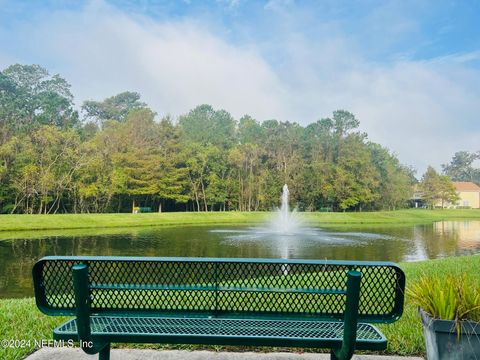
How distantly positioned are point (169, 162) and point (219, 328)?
40.6 meters

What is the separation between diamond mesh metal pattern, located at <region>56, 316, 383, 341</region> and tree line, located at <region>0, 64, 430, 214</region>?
33334 millimetres

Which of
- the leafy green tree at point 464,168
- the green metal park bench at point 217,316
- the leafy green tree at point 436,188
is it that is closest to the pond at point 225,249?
the green metal park bench at point 217,316

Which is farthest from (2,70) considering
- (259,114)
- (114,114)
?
(259,114)

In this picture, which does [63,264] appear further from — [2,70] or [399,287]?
[2,70]

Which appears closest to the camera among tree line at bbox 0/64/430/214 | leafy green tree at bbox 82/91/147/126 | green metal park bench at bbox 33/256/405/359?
green metal park bench at bbox 33/256/405/359

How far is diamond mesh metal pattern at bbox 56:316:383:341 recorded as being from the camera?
7.86 feet

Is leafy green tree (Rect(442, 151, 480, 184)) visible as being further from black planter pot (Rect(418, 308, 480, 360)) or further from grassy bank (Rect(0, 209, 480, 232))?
black planter pot (Rect(418, 308, 480, 360))

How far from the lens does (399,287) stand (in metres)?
2.52

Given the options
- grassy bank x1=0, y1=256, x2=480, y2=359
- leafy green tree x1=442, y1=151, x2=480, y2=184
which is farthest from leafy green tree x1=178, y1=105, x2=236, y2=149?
leafy green tree x1=442, y1=151, x2=480, y2=184

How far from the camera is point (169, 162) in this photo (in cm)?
4238

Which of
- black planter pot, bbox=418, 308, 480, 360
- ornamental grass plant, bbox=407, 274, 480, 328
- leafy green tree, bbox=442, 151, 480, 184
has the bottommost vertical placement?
black planter pot, bbox=418, 308, 480, 360

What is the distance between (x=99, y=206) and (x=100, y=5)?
30674mm

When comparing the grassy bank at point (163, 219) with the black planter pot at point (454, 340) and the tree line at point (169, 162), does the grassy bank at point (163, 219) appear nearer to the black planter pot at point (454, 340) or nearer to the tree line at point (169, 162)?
the tree line at point (169, 162)

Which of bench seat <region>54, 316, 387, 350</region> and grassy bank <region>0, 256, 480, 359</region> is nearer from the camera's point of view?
bench seat <region>54, 316, 387, 350</region>
